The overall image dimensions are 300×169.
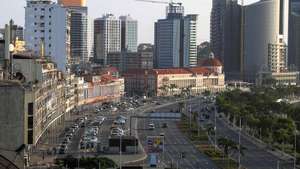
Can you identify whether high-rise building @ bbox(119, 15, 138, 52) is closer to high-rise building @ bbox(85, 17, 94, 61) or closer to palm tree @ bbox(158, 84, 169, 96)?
high-rise building @ bbox(85, 17, 94, 61)

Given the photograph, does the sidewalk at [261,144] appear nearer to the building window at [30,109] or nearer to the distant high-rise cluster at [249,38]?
the building window at [30,109]

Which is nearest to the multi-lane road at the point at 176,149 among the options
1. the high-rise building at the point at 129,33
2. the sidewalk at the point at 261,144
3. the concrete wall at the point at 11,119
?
the sidewalk at the point at 261,144

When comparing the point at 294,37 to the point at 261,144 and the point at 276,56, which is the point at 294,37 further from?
the point at 261,144

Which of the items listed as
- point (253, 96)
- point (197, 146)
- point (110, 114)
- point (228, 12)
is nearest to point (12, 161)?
point (197, 146)

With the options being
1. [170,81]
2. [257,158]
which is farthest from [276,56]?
[257,158]

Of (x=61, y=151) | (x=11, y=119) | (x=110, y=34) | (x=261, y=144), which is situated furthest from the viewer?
(x=110, y=34)

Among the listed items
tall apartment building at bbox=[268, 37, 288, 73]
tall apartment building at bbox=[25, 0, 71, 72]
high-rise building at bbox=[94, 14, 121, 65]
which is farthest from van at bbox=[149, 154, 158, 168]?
high-rise building at bbox=[94, 14, 121, 65]
